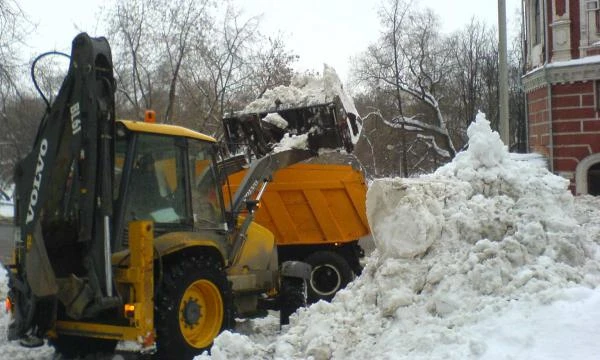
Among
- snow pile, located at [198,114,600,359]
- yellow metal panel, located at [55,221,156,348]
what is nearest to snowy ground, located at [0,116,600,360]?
snow pile, located at [198,114,600,359]

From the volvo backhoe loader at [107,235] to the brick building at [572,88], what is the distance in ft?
57.5

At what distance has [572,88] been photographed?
22266 mm

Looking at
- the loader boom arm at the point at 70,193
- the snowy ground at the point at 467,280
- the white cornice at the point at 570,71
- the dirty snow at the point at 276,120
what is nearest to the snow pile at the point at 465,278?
the snowy ground at the point at 467,280

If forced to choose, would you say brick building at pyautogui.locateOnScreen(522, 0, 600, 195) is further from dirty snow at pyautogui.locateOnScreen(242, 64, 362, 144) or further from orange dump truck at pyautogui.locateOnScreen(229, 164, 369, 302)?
orange dump truck at pyautogui.locateOnScreen(229, 164, 369, 302)

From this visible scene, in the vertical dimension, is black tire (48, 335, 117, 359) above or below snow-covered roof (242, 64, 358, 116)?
below

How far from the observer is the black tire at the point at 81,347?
297 inches

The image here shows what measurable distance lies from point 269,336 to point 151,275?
2488mm

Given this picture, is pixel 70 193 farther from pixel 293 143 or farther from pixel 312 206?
pixel 312 206

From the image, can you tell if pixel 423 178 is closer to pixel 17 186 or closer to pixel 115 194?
pixel 115 194

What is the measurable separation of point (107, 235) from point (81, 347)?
1.96 metres

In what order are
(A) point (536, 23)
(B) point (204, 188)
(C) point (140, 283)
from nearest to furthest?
(C) point (140, 283), (B) point (204, 188), (A) point (536, 23)

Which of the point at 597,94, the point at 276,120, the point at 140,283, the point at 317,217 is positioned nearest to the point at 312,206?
the point at 317,217

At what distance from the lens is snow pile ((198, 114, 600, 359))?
5379 millimetres

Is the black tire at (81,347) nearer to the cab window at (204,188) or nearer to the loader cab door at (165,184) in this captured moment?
the loader cab door at (165,184)
